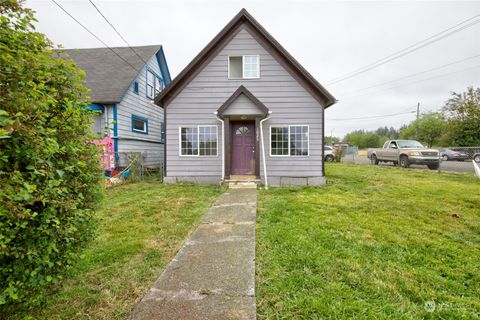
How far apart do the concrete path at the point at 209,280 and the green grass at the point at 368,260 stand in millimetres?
179

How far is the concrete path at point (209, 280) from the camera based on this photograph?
6.50 ft

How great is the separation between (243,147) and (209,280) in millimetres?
7003

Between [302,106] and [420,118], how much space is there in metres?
50.9

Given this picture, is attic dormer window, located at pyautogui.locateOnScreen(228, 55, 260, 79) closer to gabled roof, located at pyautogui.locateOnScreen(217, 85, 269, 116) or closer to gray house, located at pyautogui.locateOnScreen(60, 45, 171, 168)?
gabled roof, located at pyautogui.locateOnScreen(217, 85, 269, 116)

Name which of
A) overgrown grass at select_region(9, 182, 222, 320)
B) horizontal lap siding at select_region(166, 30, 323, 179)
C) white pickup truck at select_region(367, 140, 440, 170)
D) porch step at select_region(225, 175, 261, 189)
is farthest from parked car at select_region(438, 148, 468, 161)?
overgrown grass at select_region(9, 182, 222, 320)

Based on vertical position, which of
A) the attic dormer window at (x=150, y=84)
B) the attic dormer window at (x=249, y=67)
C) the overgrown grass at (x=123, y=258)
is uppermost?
the attic dormer window at (x=150, y=84)

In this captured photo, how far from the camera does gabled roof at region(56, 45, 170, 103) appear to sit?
10.4 meters

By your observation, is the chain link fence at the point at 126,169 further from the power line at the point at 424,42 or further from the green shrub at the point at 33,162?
the power line at the point at 424,42

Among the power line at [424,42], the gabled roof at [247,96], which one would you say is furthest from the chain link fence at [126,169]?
the power line at [424,42]

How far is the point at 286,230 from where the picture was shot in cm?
386

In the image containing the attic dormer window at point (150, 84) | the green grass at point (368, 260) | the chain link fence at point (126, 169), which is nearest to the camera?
the green grass at point (368, 260)

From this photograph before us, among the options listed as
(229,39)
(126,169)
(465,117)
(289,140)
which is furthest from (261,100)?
(465,117)

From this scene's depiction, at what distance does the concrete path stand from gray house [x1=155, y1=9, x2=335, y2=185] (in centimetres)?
498

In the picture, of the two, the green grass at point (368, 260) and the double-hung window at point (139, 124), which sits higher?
the double-hung window at point (139, 124)
